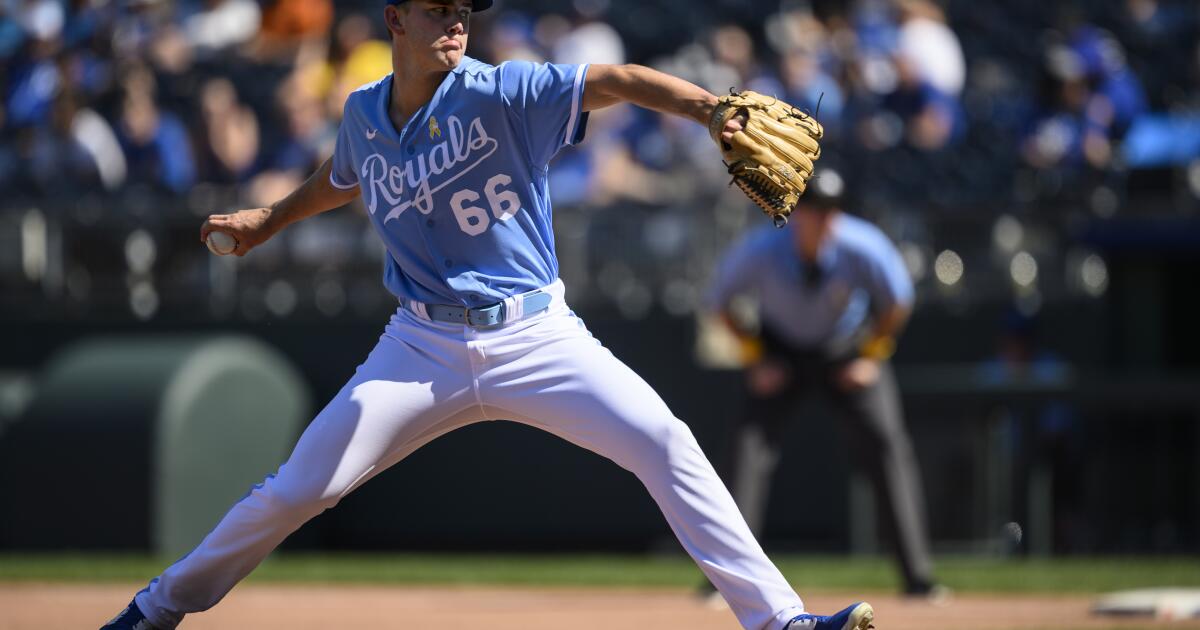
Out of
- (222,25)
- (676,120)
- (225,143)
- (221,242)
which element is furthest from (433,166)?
(222,25)

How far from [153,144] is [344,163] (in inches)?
347

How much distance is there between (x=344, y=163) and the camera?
Answer: 4.95 m

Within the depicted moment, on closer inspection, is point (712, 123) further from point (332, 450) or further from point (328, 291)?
point (328, 291)

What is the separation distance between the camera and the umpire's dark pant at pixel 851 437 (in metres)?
8.12

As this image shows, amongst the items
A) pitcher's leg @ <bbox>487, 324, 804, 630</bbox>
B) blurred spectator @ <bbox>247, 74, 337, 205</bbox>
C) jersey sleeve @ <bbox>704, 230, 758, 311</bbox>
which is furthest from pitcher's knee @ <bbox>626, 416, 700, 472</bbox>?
blurred spectator @ <bbox>247, 74, 337, 205</bbox>

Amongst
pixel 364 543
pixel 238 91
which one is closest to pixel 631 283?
pixel 364 543

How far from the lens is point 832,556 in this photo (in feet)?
35.2

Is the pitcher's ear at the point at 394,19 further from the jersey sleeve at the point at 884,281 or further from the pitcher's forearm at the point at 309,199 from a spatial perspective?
the jersey sleeve at the point at 884,281

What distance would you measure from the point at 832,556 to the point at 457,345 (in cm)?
656

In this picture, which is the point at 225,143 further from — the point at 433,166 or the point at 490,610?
the point at 433,166

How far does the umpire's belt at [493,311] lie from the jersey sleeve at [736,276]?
372 cm

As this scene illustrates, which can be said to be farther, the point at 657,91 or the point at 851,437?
the point at 851,437

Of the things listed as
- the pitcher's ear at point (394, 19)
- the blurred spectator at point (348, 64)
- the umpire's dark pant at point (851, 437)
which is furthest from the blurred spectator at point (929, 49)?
the pitcher's ear at point (394, 19)

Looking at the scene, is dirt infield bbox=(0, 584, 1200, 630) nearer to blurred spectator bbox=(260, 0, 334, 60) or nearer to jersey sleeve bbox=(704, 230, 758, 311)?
jersey sleeve bbox=(704, 230, 758, 311)
